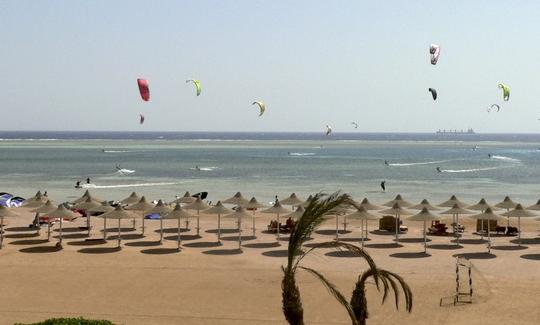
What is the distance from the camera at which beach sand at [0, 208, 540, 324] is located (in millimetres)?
13180

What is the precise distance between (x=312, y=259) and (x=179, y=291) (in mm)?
5174

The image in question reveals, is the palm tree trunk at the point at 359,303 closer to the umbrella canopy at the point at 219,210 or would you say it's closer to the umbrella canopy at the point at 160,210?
the umbrella canopy at the point at 219,210

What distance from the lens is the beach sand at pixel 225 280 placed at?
13.2 m

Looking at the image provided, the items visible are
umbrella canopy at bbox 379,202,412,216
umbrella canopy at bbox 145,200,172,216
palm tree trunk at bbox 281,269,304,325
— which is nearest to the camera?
palm tree trunk at bbox 281,269,304,325

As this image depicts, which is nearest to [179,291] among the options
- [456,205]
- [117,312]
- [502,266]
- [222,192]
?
[117,312]

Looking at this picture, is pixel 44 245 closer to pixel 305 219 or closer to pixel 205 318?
pixel 205 318

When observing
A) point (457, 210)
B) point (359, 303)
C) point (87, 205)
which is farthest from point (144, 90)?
point (359, 303)

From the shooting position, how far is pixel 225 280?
16.2m

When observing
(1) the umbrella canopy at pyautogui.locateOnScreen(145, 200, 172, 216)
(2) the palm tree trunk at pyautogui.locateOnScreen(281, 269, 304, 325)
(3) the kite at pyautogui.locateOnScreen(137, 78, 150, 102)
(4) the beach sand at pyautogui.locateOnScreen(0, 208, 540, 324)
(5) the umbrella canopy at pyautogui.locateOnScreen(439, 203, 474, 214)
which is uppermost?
(3) the kite at pyautogui.locateOnScreen(137, 78, 150, 102)

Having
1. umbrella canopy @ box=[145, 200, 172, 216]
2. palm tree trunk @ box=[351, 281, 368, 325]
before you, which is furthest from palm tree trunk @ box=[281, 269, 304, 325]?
umbrella canopy @ box=[145, 200, 172, 216]

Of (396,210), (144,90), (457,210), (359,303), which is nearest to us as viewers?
(359,303)

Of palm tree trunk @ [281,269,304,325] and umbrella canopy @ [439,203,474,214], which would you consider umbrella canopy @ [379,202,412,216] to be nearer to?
umbrella canopy @ [439,203,474,214]

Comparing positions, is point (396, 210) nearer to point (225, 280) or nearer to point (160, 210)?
point (225, 280)

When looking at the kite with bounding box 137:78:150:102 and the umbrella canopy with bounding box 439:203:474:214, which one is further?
the kite with bounding box 137:78:150:102
